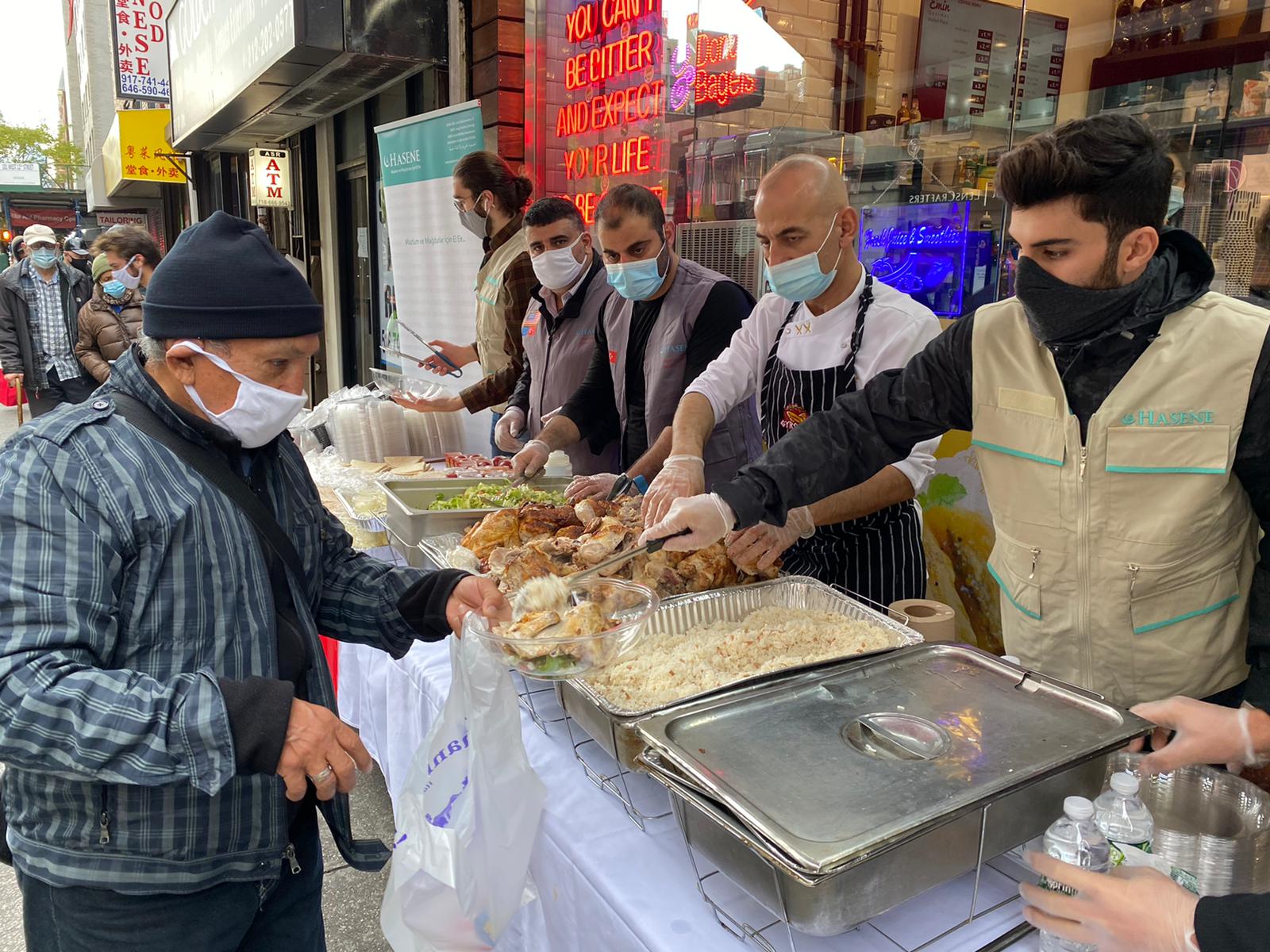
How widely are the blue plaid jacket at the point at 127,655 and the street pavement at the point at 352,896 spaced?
144 centimetres

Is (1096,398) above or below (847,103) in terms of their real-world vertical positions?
below

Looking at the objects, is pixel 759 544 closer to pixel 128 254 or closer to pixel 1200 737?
pixel 1200 737

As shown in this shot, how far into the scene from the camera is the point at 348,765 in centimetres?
130

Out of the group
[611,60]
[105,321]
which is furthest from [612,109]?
[105,321]

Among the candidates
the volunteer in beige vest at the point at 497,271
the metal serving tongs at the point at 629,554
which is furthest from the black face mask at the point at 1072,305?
the volunteer in beige vest at the point at 497,271

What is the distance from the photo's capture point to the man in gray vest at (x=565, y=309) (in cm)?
375

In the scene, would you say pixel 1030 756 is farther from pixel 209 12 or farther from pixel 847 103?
pixel 209 12

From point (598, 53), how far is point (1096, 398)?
444 centimetres

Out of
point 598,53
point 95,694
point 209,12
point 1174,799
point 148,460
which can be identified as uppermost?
point 209,12

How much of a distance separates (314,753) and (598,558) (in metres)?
0.93

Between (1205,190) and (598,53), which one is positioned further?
(598,53)

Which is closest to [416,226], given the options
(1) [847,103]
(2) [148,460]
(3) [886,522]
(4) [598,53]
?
(4) [598,53]

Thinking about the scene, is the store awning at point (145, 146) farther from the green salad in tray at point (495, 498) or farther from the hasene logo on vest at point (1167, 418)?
the hasene logo on vest at point (1167, 418)

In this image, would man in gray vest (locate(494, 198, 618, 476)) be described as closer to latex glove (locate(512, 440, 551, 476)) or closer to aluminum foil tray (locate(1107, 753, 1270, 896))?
latex glove (locate(512, 440, 551, 476))
